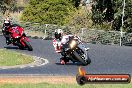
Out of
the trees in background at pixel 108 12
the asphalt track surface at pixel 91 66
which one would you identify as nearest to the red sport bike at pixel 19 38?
the asphalt track surface at pixel 91 66

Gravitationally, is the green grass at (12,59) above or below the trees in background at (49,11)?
above

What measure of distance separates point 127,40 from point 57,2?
17.6m

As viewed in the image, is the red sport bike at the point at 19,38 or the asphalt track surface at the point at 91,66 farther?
the red sport bike at the point at 19,38

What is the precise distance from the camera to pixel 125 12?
36250 millimetres

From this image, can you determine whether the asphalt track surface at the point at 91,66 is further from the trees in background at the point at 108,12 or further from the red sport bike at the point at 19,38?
the trees in background at the point at 108,12

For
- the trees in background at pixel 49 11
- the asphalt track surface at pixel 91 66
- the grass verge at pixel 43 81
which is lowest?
the trees in background at pixel 49 11

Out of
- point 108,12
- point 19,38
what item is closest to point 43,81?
point 19,38

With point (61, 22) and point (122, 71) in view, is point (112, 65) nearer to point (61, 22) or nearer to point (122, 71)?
point (122, 71)

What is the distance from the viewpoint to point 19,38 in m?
24.0

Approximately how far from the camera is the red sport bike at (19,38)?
23.9m

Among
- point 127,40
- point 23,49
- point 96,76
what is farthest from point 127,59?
point 96,76

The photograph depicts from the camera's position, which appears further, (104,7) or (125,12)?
(104,7)

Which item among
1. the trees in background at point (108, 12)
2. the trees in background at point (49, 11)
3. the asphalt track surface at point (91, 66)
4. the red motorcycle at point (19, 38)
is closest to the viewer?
the asphalt track surface at point (91, 66)

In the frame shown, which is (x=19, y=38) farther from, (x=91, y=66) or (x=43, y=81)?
(x=43, y=81)
